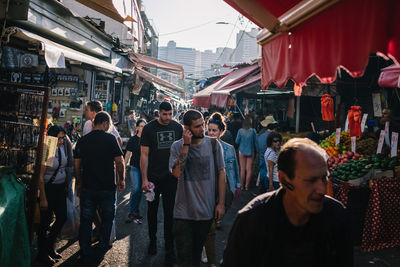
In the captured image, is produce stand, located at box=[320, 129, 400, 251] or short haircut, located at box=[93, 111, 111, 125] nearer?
short haircut, located at box=[93, 111, 111, 125]

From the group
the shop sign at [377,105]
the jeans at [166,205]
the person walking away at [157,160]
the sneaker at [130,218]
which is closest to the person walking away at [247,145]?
the shop sign at [377,105]

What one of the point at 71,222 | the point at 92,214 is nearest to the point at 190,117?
the point at 92,214

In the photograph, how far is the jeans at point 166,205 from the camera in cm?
439

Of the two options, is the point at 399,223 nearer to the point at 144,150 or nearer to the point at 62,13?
the point at 144,150

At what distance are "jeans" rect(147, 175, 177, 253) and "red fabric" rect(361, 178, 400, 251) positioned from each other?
3321 millimetres

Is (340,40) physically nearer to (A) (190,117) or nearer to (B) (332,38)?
(B) (332,38)

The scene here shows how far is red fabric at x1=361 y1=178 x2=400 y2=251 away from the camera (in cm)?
520

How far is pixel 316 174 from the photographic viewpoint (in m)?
1.75

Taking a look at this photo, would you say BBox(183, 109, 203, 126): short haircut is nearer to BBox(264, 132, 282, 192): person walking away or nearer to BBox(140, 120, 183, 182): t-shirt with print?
BBox(140, 120, 183, 182): t-shirt with print

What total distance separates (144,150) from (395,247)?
4544 mm

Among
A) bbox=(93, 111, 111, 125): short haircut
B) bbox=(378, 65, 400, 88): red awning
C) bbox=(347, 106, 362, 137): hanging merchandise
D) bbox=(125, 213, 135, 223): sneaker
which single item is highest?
bbox=(378, 65, 400, 88): red awning

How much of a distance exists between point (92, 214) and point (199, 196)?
1781 mm

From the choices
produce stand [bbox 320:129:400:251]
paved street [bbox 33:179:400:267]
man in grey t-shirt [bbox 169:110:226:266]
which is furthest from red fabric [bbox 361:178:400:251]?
man in grey t-shirt [bbox 169:110:226:266]

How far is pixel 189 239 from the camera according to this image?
347 centimetres
